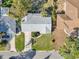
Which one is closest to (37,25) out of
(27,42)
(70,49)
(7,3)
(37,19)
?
(37,19)

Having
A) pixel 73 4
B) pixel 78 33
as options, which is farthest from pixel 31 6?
pixel 78 33

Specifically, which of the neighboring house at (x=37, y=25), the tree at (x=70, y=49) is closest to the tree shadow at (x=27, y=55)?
the tree at (x=70, y=49)

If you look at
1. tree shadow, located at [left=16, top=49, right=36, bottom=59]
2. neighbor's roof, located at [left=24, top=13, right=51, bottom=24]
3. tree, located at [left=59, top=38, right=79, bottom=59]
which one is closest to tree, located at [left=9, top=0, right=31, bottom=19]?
neighbor's roof, located at [left=24, top=13, right=51, bottom=24]

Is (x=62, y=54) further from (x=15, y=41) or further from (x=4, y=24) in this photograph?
(x=4, y=24)

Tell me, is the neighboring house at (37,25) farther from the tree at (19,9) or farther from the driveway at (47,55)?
the driveway at (47,55)

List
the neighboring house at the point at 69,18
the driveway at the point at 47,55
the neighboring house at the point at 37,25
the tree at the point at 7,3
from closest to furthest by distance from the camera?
the driveway at the point at 47,55, the neighboring house at the point at 69,18, the neighboring house at the point at 37,25, the tree at the point at 7,3

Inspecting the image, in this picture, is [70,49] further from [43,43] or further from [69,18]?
[69,18]

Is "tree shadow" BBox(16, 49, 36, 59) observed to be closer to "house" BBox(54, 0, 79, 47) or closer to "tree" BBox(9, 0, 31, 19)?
"house" BBox(54, 0, 79, 47)

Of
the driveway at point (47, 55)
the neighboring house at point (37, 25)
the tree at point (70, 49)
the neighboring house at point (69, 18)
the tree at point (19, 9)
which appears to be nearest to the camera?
the tree at point (70, 49)
